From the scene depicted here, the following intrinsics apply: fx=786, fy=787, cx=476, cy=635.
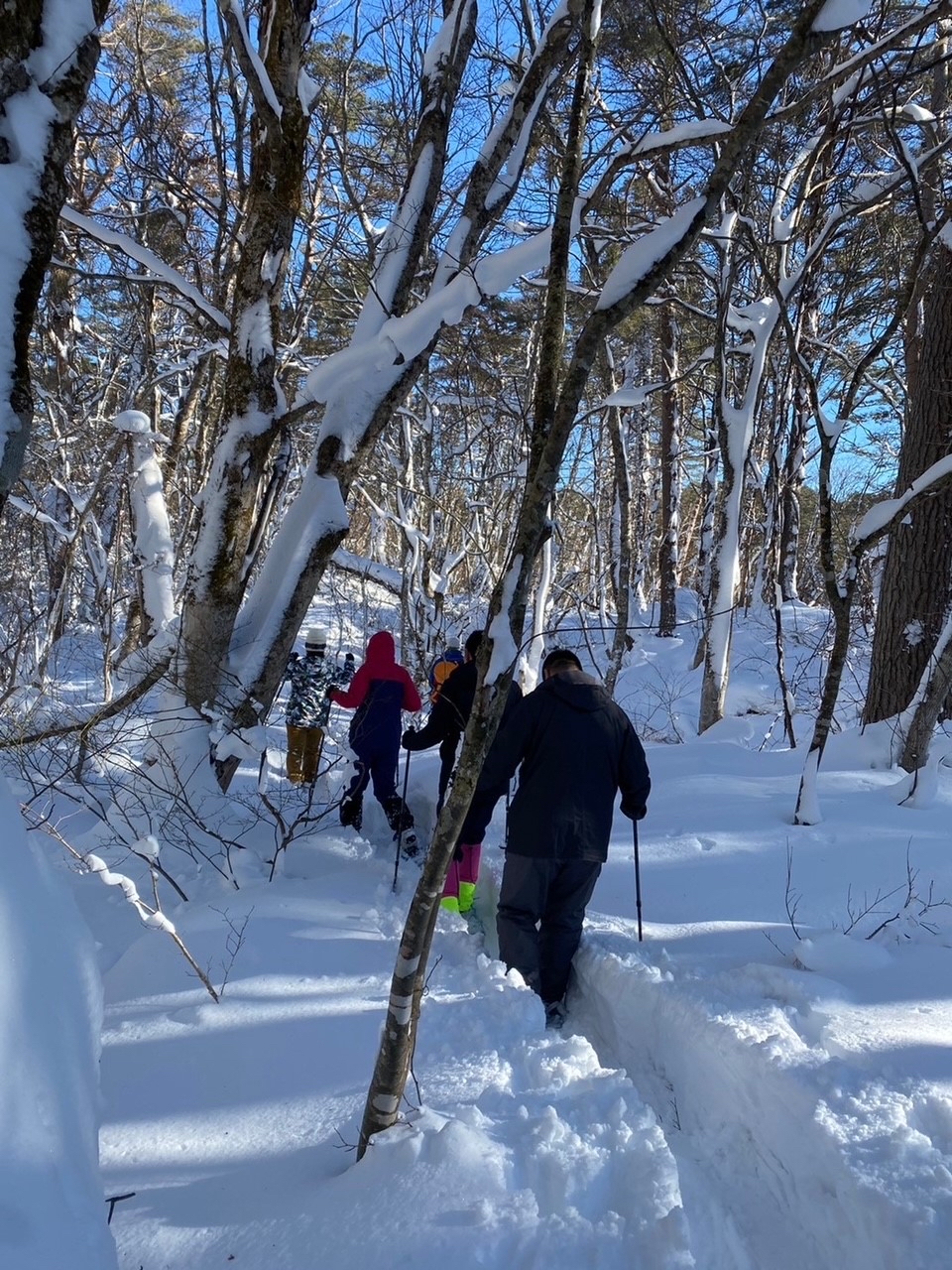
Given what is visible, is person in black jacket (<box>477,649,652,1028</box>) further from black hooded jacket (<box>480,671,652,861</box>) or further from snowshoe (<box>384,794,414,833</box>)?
snowshoe (<box>384,794,414,833</box>)

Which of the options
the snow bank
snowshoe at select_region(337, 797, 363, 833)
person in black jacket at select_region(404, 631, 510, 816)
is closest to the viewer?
the snow bank

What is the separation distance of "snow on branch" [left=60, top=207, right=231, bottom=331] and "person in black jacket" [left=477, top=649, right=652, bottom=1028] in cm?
352

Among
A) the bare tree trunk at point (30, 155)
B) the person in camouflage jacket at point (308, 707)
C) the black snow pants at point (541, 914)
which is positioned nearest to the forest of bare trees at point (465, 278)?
the bare tree trunk at point (30, 155)

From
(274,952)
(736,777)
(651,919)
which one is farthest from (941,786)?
(274,952)

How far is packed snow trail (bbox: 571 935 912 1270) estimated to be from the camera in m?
2.20

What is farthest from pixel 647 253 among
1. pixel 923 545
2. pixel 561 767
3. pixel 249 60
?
pixel 923 545

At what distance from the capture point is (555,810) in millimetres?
3627

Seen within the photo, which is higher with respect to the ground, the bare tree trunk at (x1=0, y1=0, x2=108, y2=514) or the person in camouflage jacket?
the bare tree trunk at (x1=0, y1=0, x2=108, y2=514)

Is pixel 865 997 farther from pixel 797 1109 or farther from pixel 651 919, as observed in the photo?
pixel 651 919

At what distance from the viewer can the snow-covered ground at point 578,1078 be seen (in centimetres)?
205

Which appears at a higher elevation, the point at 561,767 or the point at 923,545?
the point at 923,545

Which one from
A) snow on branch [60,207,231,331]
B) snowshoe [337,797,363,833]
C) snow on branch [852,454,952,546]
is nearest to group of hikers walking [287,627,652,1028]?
snow on branch [852,454,952,546]

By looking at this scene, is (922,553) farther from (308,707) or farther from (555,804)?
(308,707)

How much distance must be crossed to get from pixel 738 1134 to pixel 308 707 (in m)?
4.30
